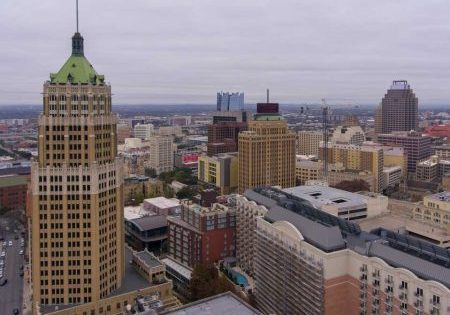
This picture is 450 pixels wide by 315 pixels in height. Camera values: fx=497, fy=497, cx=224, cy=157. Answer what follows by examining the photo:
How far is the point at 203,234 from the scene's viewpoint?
97000mm

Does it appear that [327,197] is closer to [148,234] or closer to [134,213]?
[148,234]

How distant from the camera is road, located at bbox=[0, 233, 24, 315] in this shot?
88.1 meters

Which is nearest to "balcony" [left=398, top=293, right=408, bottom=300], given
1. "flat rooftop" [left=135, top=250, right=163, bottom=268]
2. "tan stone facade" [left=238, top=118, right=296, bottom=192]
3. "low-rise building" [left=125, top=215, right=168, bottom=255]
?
"flat rooftop" [left=135, top=250, right=163, bottom=268]

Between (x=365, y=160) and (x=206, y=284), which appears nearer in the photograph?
(x=206, y=284)

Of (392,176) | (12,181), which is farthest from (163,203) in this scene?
(392,176)

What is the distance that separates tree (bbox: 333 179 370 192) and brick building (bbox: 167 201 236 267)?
64.9 metres

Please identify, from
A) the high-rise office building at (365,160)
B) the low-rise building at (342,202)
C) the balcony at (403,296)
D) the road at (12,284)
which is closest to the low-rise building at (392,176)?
the high-rise office building at (365,160)

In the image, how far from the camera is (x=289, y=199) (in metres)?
88.3

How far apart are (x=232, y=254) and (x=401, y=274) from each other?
50.2 metres

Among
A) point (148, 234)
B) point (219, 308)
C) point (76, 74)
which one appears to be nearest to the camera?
point (219, 308)

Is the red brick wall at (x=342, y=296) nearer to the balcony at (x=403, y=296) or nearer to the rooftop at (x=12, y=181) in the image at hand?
the balcony at (x=403, y=296)

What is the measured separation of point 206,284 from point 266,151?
235 feet

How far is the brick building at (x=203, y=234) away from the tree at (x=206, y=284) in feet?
40.1

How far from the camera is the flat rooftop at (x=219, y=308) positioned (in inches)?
1964
